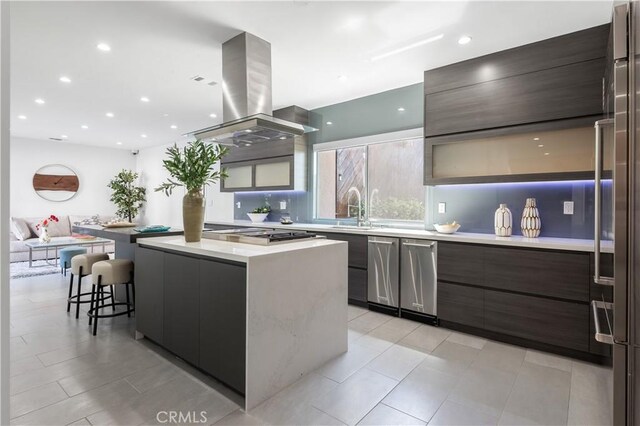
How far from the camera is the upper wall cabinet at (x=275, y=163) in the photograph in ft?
16.5

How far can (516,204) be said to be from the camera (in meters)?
3.24

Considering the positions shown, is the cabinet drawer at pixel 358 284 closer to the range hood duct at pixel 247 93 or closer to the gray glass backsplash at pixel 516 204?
the gray glass backsplash at pixel 516 204

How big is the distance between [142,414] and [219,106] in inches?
170

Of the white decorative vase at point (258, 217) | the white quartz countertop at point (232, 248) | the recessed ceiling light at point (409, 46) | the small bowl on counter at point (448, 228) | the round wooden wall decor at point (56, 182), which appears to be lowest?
the white quartz countertop at point (232, 248)

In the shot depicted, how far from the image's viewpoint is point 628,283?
1434 mm

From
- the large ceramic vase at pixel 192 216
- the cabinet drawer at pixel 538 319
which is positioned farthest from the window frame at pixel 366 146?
the large ceramic vase at pixel 192 216

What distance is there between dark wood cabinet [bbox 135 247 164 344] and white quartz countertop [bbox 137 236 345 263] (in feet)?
0.32

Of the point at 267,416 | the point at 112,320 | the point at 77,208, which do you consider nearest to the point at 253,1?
the point at 267,416

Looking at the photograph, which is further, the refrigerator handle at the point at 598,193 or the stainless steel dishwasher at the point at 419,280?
the stainless steel dishwasher at the point at 419,280

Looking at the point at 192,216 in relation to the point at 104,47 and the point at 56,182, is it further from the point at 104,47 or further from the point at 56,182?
the point at 56,182

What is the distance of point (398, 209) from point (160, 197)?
22.1ft

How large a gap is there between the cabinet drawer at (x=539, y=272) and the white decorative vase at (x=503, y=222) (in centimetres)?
39

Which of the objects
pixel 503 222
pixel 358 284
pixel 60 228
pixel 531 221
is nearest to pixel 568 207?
pixel 531 221

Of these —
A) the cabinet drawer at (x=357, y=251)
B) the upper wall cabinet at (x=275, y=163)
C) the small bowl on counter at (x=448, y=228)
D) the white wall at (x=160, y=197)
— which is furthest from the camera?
the white wall at (x=160, y=197)
